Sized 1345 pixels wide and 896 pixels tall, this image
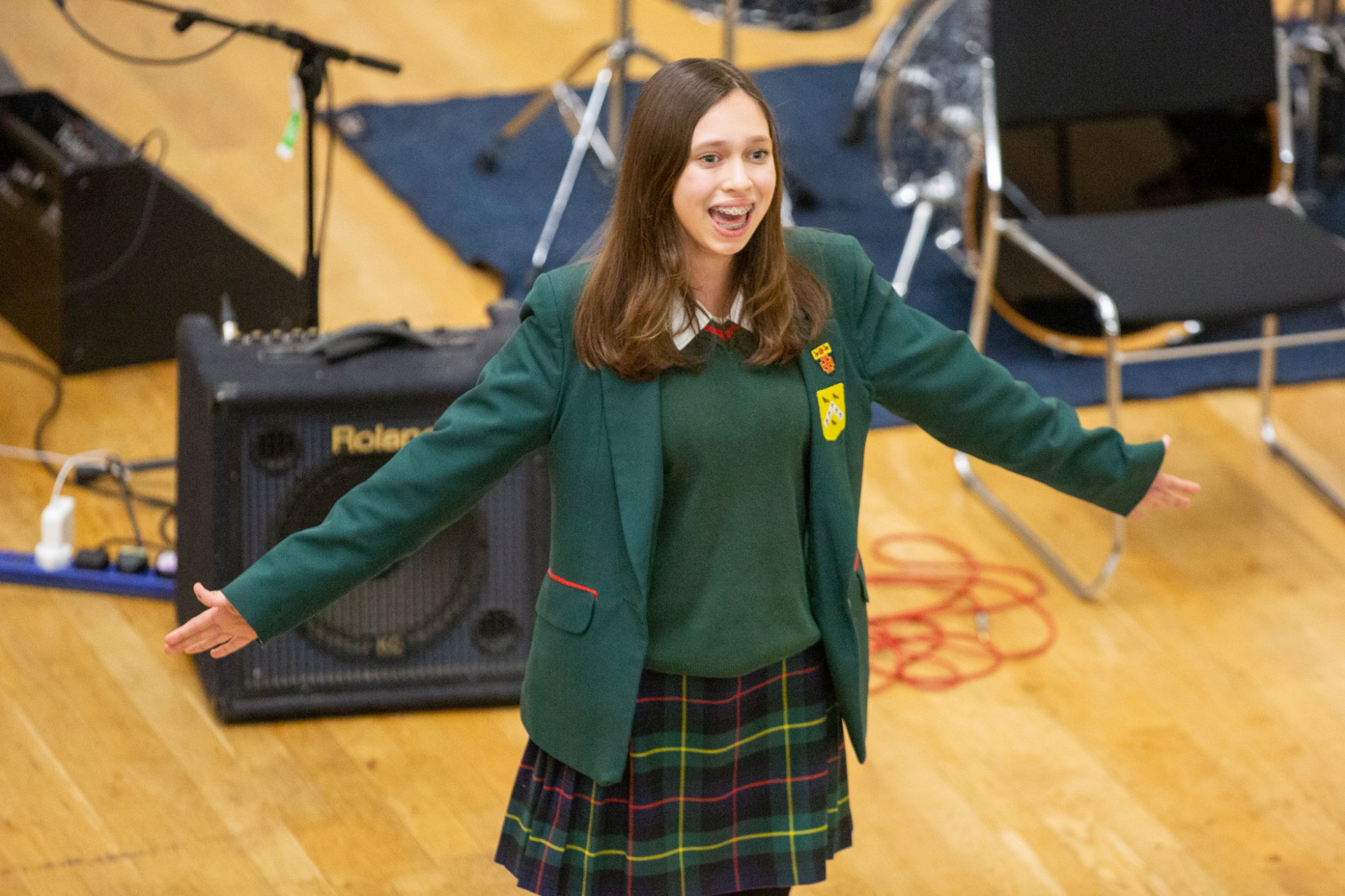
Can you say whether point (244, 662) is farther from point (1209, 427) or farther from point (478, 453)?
point (1209, 427)

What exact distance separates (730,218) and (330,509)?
1328mm

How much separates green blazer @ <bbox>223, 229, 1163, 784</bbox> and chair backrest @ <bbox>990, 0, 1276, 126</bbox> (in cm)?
181

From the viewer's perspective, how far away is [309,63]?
117 inches

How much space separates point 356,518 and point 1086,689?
171cm

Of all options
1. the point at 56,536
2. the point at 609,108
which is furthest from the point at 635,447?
the point at 609,108

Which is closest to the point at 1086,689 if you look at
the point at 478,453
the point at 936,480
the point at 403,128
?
the point at 936,480

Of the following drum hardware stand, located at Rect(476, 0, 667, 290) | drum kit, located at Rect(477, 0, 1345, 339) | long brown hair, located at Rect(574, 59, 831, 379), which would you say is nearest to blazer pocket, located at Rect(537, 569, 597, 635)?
long brown hair, located at Rect(574, 59, 831, 379)

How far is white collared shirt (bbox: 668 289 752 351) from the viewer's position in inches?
70.0

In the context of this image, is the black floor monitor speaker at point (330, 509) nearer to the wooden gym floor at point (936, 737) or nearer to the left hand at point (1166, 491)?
the wooden gym floor at point (936, 737)

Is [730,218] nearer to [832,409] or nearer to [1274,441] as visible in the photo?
[832,409]

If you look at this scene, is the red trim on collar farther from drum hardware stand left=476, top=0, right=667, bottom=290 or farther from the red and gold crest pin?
drum hardware stand left=476, top=0, right=667, bottom=290

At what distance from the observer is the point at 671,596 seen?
183 cm

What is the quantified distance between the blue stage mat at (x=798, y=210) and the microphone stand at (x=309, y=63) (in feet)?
3.96

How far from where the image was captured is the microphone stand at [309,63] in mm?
2914
